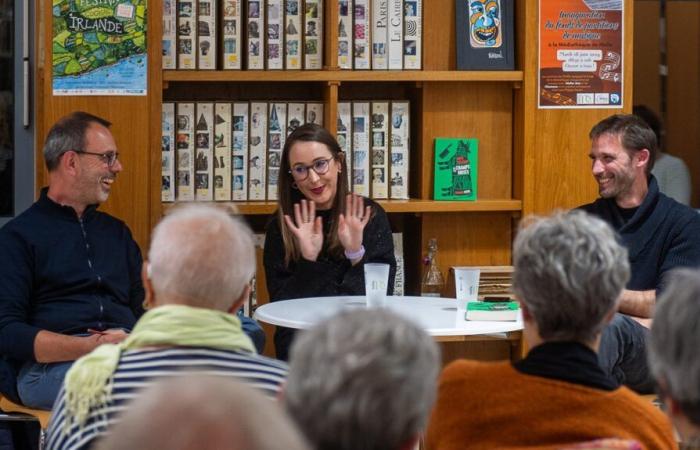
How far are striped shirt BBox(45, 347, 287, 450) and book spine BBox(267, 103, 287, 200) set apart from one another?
105 inches

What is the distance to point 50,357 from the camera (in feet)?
11.8

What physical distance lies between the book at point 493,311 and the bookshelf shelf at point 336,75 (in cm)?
146

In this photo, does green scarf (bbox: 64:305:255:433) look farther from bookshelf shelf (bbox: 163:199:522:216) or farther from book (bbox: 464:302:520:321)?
bookshelf shelf (bbox: 163:199:522:216)

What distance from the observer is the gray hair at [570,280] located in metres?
2.16

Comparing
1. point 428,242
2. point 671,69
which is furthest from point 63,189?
point 671,69

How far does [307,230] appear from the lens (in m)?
4.05

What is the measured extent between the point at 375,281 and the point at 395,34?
59.7 inches

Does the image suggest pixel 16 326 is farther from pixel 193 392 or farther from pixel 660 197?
pixel 193 392

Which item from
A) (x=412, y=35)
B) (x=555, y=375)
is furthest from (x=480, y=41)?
(x=555, y=375)

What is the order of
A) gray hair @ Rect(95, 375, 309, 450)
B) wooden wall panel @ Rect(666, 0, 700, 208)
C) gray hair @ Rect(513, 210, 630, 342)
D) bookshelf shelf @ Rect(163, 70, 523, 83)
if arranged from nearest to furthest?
gray hair @ Rect(95, 375, 309, 450) < gray hair @ Rect(513, 210, 630, 342) < bookshelf shelf @ Rect(163, 70, 523, 83) < wooden wall panel @ Rect(666, 0, 700, 208)

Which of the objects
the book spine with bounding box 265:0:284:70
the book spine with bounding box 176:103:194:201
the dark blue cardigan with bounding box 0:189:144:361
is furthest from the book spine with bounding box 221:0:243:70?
the dark blue cardigan with bounding box 0:189:144:361

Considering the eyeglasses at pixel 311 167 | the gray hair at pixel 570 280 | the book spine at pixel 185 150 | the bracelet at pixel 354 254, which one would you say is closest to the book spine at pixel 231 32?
Result: the book spine at pixel 185 150

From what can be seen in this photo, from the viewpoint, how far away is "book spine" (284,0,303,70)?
4680mm

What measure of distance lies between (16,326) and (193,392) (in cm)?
279
